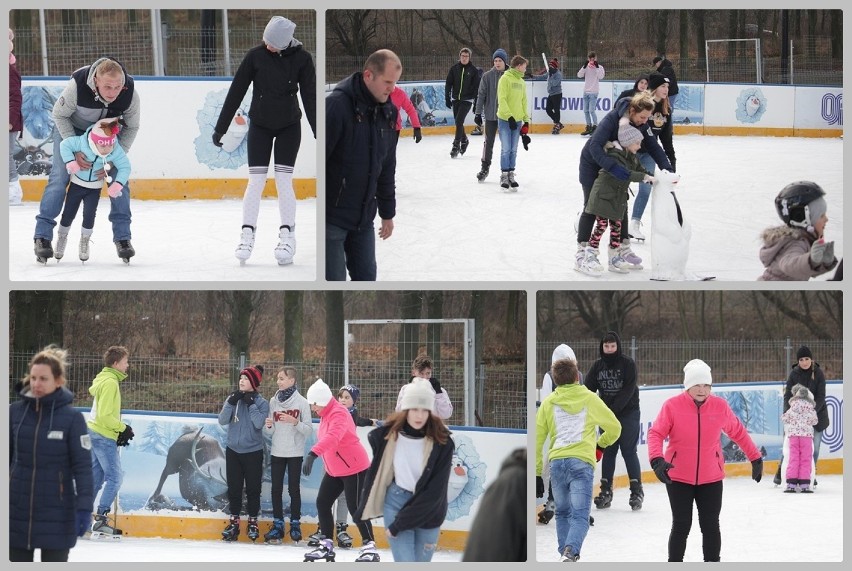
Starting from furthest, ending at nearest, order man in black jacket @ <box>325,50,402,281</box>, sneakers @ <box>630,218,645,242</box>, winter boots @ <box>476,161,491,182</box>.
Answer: winter boots @ <box>476,161,491,182</box>
sneakers @ <box>630,218,645,242</box>
man in black jacket @ <box>325,50,402,281</box>

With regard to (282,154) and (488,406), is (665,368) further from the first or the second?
(282,154)

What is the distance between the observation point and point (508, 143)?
350 inches

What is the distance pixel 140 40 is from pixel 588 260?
6.28m

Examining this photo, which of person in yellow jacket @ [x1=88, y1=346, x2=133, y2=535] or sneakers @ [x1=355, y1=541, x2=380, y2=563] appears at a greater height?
person in yellow jacket @ [x1=88, y1=346, x2=133, y2=535]

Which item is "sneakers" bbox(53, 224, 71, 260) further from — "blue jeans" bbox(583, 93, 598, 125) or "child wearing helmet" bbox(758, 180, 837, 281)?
"blue jeans" bbox(583, 93, 598, 125)

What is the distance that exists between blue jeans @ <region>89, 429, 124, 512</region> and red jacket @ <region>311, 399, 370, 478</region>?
134 centimetres

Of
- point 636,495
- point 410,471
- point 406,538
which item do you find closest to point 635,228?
point 636,495

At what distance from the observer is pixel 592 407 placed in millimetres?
5301

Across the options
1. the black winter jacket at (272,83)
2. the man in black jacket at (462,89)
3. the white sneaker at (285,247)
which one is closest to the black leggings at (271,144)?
the black winter jacket at (272,83)

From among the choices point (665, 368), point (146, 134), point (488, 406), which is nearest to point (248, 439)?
point (488, 406)

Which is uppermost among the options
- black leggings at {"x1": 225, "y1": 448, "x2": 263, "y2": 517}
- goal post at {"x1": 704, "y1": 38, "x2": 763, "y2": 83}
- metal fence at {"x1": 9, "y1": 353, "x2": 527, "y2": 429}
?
goal post at {"x1": 704, "y1": 38, "x2": 763, "y2": 83}

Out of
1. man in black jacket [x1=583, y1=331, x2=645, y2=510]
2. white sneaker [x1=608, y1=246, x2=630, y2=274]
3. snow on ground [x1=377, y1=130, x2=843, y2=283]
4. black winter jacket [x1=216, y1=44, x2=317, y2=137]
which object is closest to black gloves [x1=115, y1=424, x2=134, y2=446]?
snow on ground [x1=377, y1=130, x2=843, y2=283]

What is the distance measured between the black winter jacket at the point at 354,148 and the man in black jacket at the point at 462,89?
6.31m

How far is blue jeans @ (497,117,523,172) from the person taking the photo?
8.88 m
